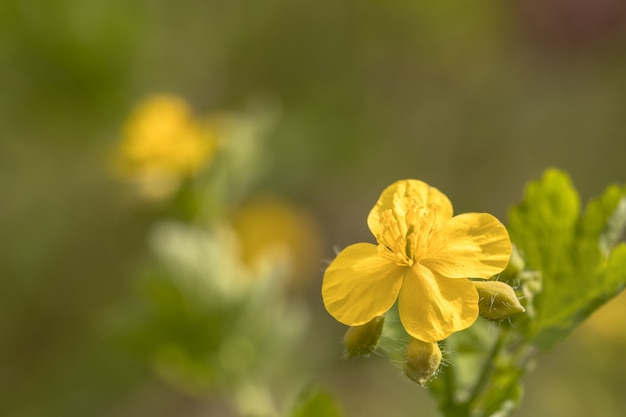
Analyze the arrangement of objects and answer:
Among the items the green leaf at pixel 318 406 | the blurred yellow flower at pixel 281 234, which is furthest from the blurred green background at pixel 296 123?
the green leaf at pixel 318 406

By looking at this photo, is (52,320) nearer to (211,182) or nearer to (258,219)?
(258,219)

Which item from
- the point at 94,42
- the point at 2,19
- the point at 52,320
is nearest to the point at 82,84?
the point at 94,42

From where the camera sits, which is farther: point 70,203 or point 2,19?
point 70,203

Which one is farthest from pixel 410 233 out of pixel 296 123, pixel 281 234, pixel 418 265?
pixel 296 123

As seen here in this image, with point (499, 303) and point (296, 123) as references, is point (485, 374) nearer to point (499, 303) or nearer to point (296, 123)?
point (499, 303)

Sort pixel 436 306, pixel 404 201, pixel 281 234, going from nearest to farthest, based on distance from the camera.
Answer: pixel 436 306
pixel 404 201
pixel 281 234

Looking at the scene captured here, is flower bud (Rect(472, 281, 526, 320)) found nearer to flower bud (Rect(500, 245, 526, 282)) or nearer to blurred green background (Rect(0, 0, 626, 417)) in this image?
flower bud (Rect(500, 245, 526, 282))

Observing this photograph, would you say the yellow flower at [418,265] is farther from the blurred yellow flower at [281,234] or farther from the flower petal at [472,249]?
the blurred yellow flower at [281,234]
